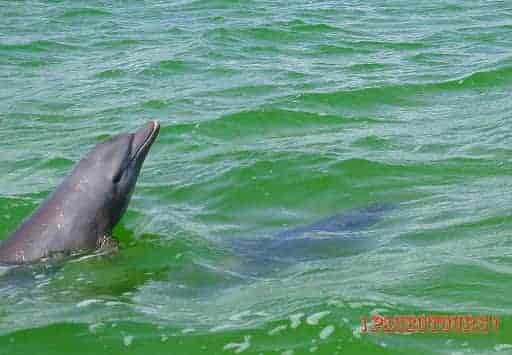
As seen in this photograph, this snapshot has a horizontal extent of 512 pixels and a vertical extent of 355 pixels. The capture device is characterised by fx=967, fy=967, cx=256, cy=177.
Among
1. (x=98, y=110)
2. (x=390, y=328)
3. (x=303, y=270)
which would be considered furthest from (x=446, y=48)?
(x=390, y=328)

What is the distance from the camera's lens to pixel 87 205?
8.55m

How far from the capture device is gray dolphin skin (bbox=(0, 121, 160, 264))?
27.3ft

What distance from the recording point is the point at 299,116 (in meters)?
13.8

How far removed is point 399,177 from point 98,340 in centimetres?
542

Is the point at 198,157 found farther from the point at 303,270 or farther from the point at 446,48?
the point at 446,48

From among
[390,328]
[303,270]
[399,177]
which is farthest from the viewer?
[399,177]

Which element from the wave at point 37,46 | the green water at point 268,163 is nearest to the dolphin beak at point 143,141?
the green water at point 268,163
